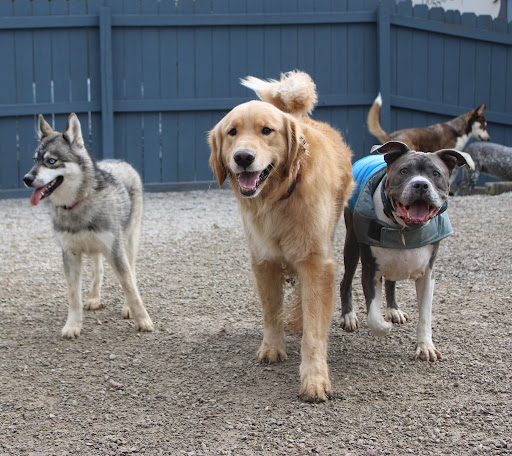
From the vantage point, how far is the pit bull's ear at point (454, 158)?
12.6 ft

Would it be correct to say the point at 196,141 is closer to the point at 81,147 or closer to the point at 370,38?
the point at 370,38

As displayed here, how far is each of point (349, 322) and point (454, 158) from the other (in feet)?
4.56

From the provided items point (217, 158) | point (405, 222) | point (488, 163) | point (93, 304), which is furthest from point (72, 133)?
point (488, 163)

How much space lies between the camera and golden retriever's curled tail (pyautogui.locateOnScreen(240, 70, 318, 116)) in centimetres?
444

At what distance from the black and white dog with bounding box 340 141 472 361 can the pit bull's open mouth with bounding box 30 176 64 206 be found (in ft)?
6.90

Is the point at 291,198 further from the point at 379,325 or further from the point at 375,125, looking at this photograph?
the point at 375,125

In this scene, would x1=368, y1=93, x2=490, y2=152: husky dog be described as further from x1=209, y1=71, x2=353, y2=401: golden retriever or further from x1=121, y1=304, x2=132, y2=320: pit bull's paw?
x1=209, y1=71, x2=353, y2=401: golden retriever

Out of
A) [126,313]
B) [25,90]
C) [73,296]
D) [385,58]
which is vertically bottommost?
[126,313]

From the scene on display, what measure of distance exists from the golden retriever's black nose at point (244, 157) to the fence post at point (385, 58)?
302 inches

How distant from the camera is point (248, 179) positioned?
360cm

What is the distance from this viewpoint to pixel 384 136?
33.6 feet

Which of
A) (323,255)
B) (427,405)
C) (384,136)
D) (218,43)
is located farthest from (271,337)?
(218,43)

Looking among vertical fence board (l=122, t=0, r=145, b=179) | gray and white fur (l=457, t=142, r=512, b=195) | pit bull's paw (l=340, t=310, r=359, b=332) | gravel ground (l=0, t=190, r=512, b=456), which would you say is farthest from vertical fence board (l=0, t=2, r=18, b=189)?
pit bull's paw (l=340, t=310, r=359, b=332)

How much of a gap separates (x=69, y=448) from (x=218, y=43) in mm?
8420
